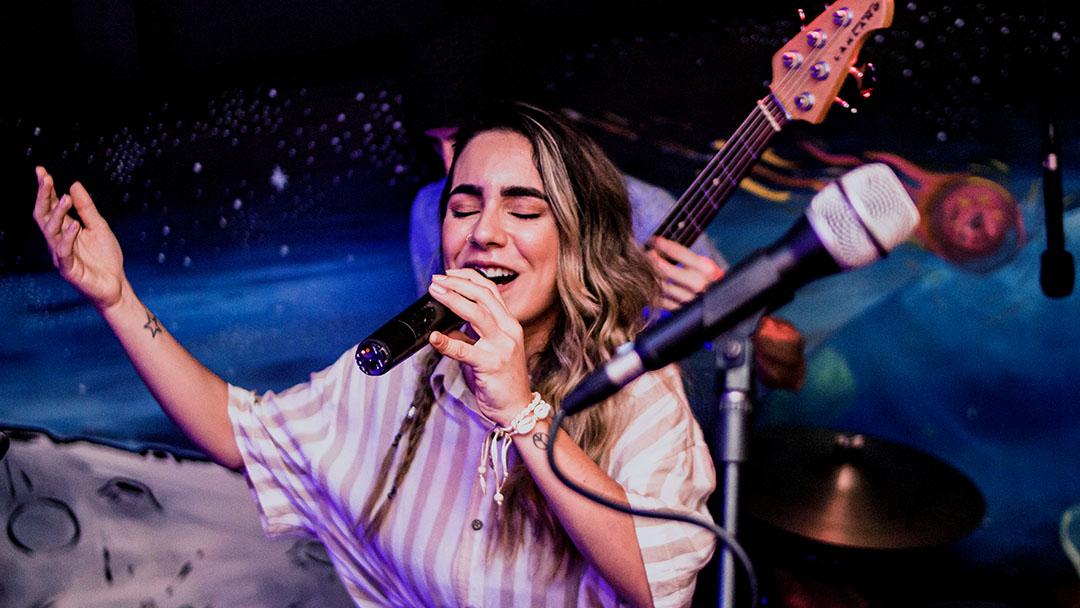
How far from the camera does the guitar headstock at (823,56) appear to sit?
46.2 inches

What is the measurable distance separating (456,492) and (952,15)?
1.86m

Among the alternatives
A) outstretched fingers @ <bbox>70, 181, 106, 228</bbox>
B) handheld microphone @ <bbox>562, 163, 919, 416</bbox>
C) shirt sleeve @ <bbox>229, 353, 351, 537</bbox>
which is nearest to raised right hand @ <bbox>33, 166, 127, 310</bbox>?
outstretched fingers @ <bbox>70, 181, 106, 228</bbox>

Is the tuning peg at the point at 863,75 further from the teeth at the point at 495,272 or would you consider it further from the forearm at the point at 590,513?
the forearm at the point at 590,513

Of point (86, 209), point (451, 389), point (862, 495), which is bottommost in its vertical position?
point (862, 495)

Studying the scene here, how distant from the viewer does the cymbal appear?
167 cm

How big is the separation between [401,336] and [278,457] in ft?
2.11

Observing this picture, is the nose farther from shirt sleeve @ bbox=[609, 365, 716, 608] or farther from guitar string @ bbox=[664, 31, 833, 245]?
guitar string @ bbox=[664, 31, 833, 245]

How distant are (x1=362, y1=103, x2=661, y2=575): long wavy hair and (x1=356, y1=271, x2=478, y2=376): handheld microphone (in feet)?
1.06

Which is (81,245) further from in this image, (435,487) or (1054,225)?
(1054,225)

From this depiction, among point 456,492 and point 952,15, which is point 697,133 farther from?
point 456,492

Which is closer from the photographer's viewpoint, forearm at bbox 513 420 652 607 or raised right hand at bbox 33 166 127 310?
forearm at bbox 513 420 652 607

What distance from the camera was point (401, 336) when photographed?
896mm

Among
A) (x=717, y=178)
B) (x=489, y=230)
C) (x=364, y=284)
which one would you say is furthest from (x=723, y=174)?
(x=364, y=284)

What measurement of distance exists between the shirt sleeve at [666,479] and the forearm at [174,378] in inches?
30.2
